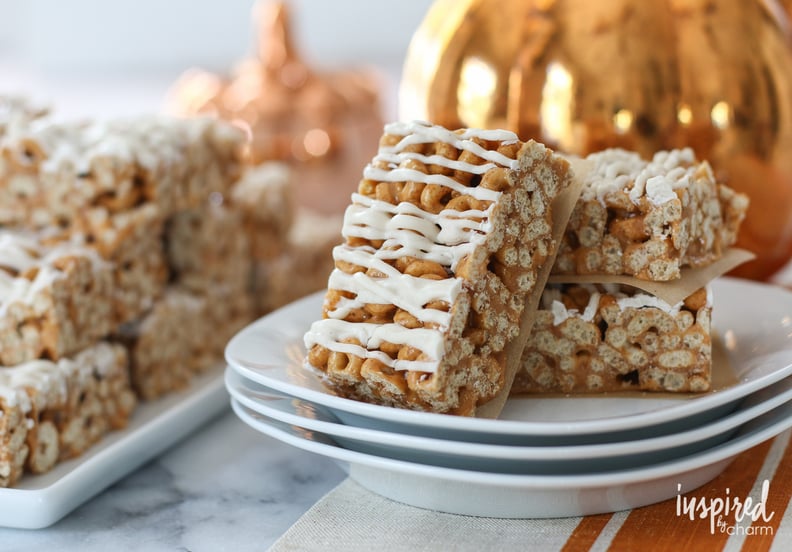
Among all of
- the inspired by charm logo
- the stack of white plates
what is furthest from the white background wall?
the inspired by charm logo

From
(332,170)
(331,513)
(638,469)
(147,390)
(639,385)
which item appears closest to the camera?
(638,469)

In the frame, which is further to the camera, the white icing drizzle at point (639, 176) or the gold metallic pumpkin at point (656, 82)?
the gold metallic pumpkin at point (656, 82)

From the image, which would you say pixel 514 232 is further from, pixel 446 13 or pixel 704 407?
pixel 446 13

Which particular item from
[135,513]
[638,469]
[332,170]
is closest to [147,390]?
[135,513]

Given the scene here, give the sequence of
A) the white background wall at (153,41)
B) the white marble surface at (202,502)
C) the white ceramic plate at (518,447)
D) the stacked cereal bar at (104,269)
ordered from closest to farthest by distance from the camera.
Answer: the white ceramic plate at (518,447) → the white marble surface at (202,502) → the stacked cereal bar at (104,269) → the white background wall at (153,41)

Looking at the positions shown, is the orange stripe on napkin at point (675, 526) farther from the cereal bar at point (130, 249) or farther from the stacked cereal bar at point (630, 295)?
the cereal bar at point (130, 249)

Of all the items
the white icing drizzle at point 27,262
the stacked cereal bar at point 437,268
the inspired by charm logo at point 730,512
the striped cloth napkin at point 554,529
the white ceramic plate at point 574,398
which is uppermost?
the stacked cereal bar at point 437,268

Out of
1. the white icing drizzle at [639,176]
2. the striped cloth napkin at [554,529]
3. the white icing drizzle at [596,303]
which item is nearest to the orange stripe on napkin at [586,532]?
the striped cloth napkin at [554,529]
